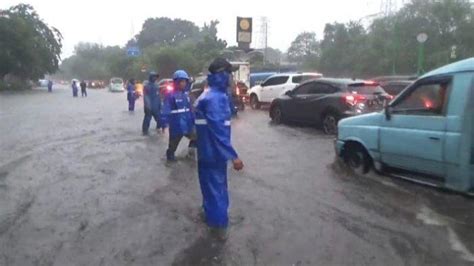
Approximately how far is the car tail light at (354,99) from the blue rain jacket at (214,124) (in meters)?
7.66

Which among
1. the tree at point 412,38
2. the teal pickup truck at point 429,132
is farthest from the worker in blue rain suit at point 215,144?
the tree at point 412,38

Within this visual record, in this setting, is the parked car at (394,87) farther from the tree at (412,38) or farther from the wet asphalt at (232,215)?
the tree at (412,38)

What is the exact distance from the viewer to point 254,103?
77.3ft

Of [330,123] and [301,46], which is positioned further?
[301,46]

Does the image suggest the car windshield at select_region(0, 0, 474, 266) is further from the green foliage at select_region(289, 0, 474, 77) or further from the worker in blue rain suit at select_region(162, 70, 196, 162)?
the green foliage at select_region(289, 0, 474, 77)

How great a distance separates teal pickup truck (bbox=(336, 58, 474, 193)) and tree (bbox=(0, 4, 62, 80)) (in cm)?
5231

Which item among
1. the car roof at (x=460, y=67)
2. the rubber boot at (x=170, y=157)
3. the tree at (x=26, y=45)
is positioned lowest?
the rubber boot at (x=170, y=157)

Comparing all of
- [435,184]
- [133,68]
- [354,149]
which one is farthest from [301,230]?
[133,68]

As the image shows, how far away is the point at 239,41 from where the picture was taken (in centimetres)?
3931

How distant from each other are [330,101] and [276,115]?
3.27 meters

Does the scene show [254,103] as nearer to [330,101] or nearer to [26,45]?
[330,101]

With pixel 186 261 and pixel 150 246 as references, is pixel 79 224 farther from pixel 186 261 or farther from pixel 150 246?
pixel 186 261

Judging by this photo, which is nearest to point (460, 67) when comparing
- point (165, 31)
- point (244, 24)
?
point (244, 24)

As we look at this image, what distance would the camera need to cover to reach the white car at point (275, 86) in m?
21.4
